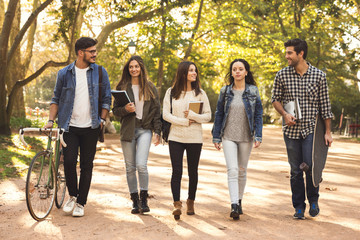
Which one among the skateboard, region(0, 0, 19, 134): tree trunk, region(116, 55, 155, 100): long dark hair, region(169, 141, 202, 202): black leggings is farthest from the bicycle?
region(0, 0, 19, 134): tree trunk

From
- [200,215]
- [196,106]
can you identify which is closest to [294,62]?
[196,106]

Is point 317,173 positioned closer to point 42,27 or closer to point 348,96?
→ point 348,96

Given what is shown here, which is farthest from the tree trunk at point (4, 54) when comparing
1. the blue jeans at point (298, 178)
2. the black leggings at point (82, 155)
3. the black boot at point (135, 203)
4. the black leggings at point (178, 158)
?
the blue jeans at point (298, 178)

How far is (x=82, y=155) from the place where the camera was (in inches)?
231

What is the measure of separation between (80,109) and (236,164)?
1857mm

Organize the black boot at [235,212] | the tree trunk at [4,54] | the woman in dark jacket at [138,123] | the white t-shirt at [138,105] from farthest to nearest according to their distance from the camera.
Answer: the tree trunk at [4,54] < the white t-shirt at [138,105] < the woman in dark jacket at [138,123] < the black boot at [235,212]

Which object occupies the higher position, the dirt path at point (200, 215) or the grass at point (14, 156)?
the dirt path at point (200, 215)

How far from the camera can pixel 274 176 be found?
394 inches

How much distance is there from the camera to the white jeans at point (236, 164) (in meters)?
5.73

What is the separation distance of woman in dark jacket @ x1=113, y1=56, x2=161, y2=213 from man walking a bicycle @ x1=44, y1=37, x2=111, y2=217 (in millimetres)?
284

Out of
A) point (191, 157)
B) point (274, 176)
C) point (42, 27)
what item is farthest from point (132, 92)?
point (42, 27)

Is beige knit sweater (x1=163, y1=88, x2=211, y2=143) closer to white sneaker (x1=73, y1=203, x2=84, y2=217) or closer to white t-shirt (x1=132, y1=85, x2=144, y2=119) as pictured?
white t-shirt (x1=132, y1=85, x2=144, y2=119)

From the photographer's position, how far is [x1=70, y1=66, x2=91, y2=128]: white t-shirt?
5.72m

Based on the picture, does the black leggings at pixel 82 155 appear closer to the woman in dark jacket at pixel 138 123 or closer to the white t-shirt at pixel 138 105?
the woman in dark jacket at pixel 138 123
